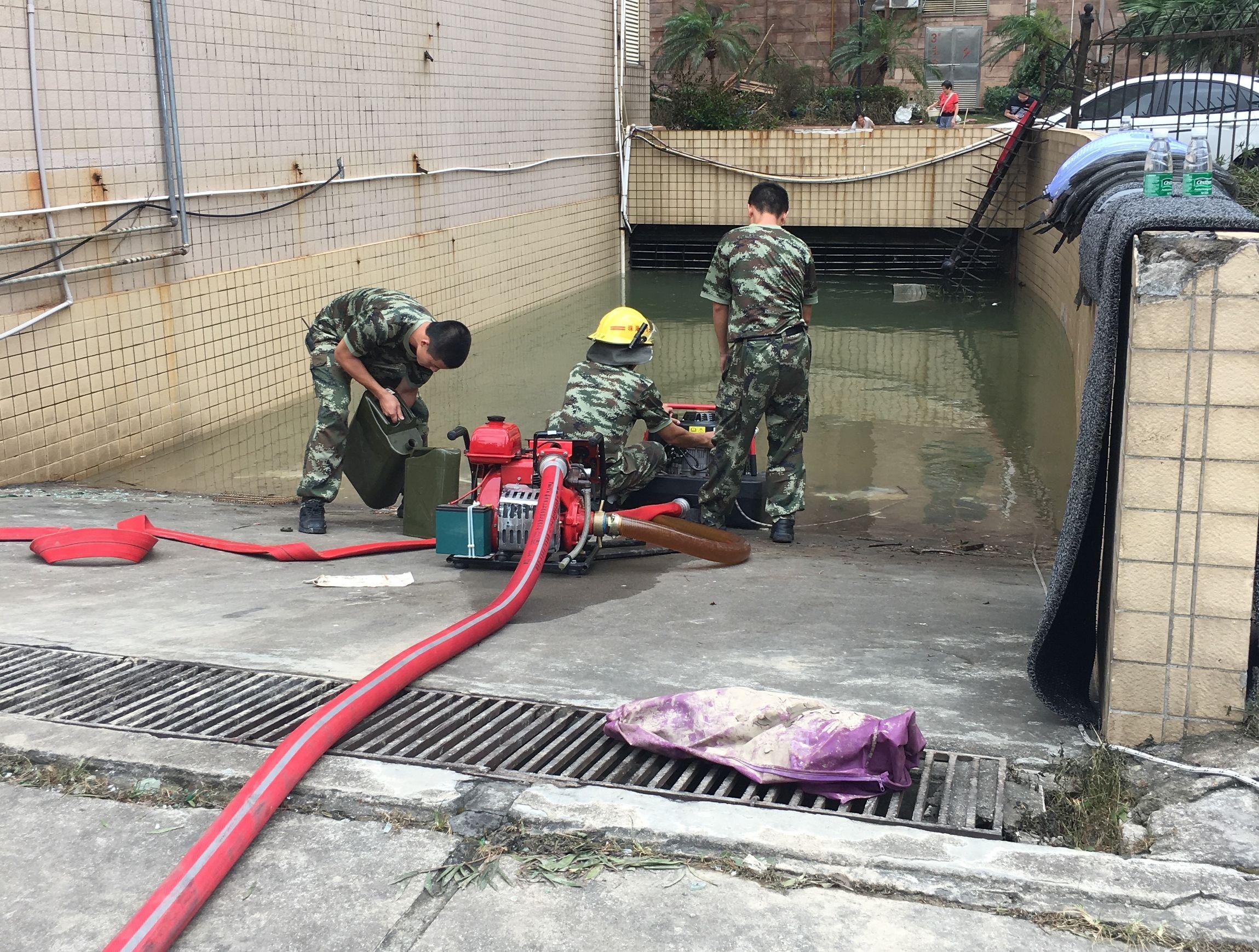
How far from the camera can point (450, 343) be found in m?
5.09

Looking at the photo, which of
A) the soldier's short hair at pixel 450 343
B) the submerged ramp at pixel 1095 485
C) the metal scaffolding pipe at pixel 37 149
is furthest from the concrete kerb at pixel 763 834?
the metal scaffolding pipe at pixel 37 149

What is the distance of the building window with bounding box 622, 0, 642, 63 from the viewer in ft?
54.6

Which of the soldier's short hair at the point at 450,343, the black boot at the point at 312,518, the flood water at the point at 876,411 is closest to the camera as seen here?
the soldier's short hair at the point at 450,343

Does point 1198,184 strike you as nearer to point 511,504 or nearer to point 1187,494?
point 1187,494

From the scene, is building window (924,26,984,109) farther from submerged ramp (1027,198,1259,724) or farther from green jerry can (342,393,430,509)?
submerged ramp (1027,198,1259,724)

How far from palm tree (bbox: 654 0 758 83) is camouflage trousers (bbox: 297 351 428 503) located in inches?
674

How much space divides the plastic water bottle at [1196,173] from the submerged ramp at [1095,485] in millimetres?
63

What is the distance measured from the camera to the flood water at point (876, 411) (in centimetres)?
689

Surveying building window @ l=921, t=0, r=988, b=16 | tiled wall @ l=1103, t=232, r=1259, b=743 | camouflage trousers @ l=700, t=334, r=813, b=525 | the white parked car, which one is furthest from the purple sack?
building window @ l=921, t=0, r=988, b=16

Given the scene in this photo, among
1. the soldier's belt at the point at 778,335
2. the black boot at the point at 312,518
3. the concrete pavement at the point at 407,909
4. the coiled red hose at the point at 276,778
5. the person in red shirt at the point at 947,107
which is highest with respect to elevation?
the person in red shirt at the point at 947,107

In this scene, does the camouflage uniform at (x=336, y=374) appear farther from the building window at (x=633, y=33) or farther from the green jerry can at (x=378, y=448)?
the building window at (x=633, y=33)

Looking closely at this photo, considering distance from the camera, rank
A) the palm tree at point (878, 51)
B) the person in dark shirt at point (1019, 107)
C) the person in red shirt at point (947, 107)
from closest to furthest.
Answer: the person in dark shirt at point (1019, 107) → the person in red shirt at point (947, 107) → the palm tree at point (878, 51)

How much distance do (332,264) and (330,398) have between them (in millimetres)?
4198

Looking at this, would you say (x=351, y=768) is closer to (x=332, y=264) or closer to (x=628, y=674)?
(x=628, y=674)
